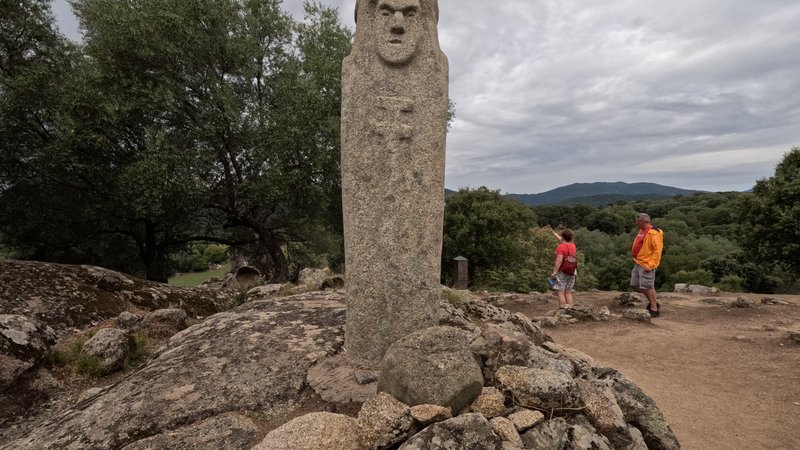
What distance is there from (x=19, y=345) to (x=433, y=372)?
5365 millimetres

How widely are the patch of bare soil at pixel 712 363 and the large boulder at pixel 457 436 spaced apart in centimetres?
412

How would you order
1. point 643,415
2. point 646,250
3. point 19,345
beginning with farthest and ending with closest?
point 646,250 → point 19,345 → point 643,415

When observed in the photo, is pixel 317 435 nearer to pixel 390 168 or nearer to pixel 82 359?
pixel 390 168

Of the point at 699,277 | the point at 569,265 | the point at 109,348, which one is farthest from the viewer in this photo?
the point at 699,277

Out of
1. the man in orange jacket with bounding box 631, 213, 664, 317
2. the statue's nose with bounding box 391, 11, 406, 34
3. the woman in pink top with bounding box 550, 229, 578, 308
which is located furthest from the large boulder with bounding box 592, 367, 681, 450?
the man in orange jacket with bounding box 631, 213, 664, 317

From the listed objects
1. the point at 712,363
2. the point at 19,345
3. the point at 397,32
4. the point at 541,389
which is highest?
the point at 397,32

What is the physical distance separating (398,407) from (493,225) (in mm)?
22735

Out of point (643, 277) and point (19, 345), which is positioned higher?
point (19, 345)

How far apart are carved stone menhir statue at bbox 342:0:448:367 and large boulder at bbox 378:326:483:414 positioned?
1.15m

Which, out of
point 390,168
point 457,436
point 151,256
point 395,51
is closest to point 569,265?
point 390,168

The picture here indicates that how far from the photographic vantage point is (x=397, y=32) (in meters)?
4.44

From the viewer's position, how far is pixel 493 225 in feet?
81.9

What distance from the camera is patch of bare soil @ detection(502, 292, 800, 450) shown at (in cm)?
560

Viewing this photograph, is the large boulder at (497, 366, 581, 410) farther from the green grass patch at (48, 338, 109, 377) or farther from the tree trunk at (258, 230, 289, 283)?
the tree trunk at (258, 230, 289, 283)
